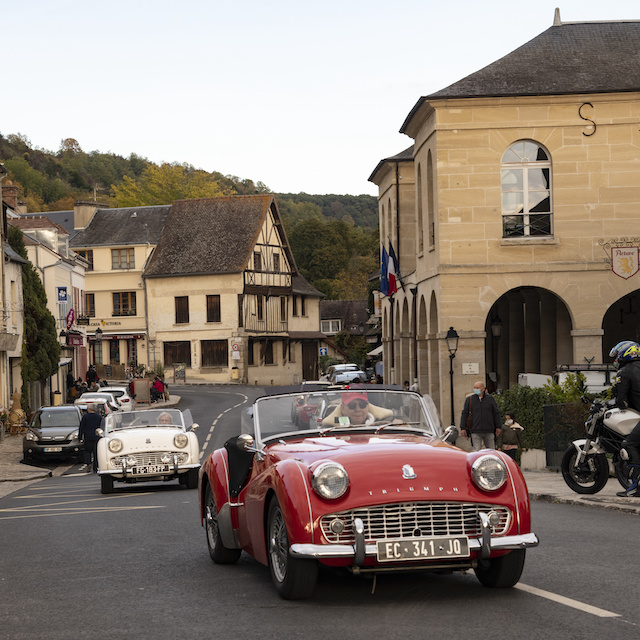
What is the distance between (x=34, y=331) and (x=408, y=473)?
132 feet

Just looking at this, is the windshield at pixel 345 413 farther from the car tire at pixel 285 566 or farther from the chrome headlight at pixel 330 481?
the chrome headlight at pixel 330 481

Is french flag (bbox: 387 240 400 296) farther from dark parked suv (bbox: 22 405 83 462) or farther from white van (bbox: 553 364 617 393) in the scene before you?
white van (bbox: 553 364 617 393)

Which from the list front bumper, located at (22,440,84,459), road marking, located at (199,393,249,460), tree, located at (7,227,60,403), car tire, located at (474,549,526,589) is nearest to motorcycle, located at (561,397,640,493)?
car tire, located at (474,549,526,589)

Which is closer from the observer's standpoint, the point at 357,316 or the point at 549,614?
the point at 549,614

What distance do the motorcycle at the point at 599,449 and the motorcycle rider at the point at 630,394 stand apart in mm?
142

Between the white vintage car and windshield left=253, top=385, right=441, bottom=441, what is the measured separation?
35.4 feet

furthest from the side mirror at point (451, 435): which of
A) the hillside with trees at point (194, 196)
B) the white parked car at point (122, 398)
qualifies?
the hillside with trees at point (194, 196)

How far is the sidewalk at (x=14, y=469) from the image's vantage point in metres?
24.3

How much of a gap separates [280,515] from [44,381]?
137 ft

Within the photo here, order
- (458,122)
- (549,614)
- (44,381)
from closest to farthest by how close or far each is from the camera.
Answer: (549,614), (458,122), (44,381)

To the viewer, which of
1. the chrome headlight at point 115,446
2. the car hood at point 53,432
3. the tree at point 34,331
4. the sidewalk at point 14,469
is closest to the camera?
the chrome headlight at point 115,446

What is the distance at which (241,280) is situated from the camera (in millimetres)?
78000

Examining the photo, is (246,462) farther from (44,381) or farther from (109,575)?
(44,381)

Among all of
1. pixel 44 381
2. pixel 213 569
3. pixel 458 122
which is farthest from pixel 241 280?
pixel 213 569
